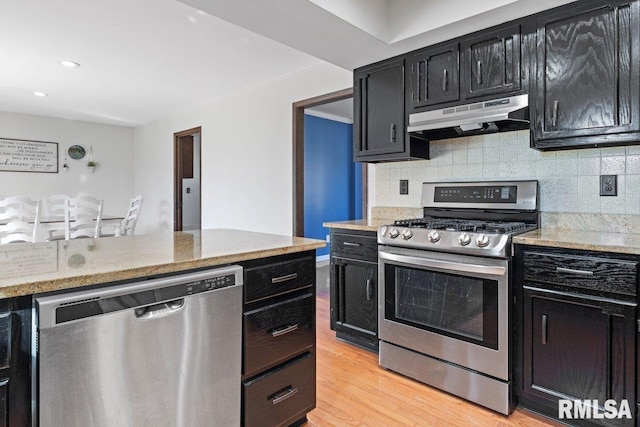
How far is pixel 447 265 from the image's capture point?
6.62 feet

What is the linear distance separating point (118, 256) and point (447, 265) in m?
1.60

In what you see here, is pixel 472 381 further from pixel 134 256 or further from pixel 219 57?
pixel 219 57

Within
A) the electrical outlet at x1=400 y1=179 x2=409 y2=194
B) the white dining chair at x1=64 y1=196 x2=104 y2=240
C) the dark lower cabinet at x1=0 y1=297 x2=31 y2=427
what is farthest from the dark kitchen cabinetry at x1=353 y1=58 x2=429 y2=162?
the white dining chair at x1=64 y1=196 x2=104 y2=240

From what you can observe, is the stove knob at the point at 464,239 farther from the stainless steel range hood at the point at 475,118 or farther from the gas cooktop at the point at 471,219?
the stainless steel range hood at the point at 475,118

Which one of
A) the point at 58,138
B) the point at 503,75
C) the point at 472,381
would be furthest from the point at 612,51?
the point at 58,138

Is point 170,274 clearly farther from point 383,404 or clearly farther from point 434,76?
point 434,76

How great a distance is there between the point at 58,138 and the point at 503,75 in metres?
6.64

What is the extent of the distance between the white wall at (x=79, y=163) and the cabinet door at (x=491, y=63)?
6.30 meters

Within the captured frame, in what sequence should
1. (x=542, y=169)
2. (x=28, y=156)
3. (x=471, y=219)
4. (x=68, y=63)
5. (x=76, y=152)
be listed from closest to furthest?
1. (x=542, y=169)
2. (x=471, y=219)
3. (x=68, y=63)
4. (x=28, y=156)
5. (x=76, y=152)

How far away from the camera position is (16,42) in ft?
10.3

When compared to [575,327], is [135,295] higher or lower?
higher

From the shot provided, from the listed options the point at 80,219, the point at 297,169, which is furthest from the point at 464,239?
the point at 80,219

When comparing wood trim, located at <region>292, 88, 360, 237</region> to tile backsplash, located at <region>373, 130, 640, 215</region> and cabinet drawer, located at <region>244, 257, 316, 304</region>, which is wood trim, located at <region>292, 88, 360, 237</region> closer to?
tile backsplash, located at <region>373, 130, 640, 215</region>

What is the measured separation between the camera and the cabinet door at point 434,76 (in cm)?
233
